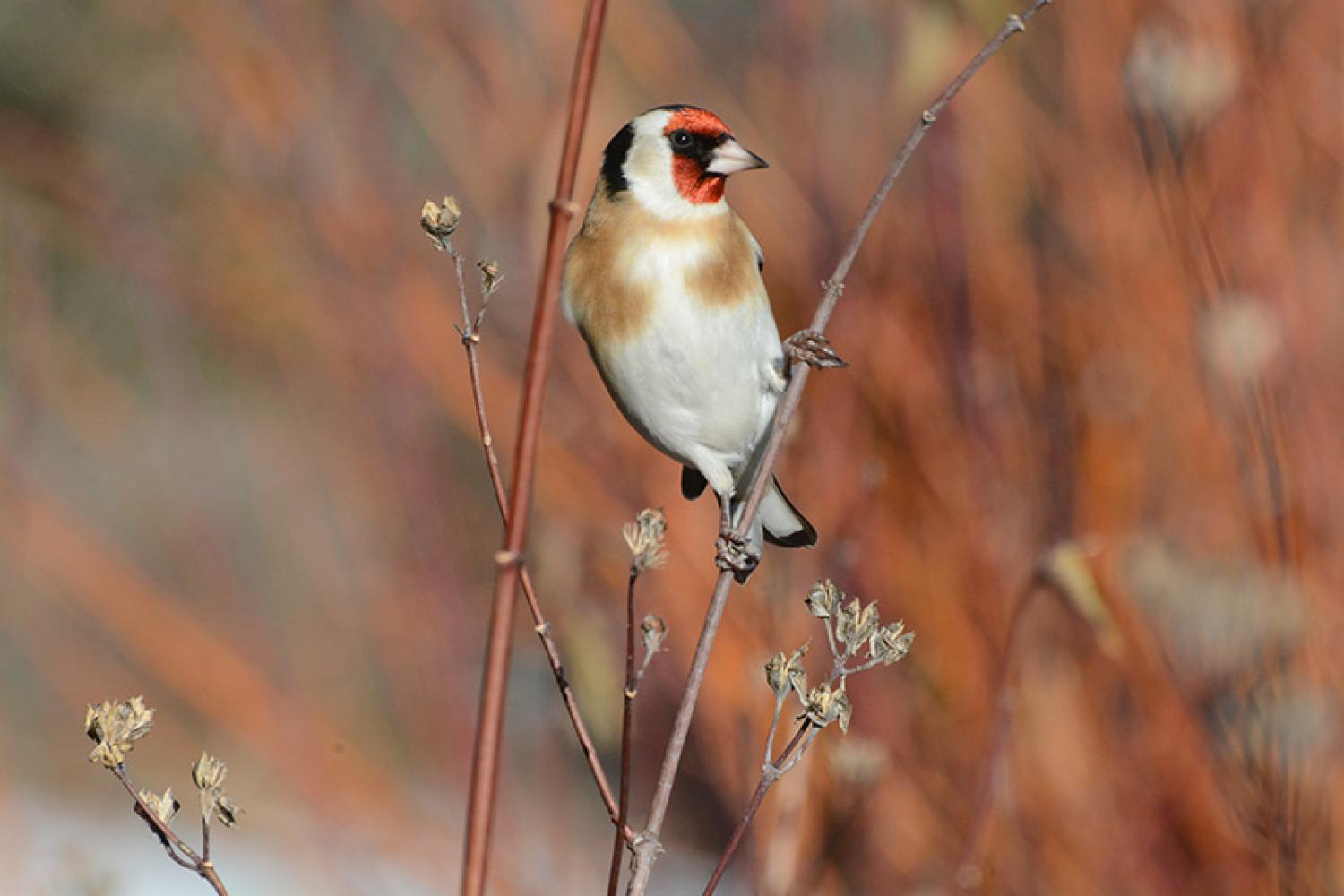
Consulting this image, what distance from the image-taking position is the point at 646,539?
3.22 ft

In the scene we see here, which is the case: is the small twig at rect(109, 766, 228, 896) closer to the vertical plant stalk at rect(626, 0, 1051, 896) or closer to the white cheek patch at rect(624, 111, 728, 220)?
the vertical plant stalk at rect(626, 0, 1051, 896)

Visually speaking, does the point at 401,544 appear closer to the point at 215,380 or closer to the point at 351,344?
the point at 351,344

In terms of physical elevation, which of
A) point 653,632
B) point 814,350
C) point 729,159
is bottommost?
point 653,632

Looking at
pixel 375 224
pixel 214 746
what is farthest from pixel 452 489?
pixel 214 746

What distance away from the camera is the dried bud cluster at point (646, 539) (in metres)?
0.98

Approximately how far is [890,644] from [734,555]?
32 centimetres

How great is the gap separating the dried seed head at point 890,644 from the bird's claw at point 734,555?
7.1 inches

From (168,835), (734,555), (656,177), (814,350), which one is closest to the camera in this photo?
(168,835)

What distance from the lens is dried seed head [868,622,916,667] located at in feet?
3.21

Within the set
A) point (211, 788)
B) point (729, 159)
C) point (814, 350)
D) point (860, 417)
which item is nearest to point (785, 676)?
point (211, 788)

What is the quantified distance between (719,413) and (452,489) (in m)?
0.88

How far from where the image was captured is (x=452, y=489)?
2.47 meters

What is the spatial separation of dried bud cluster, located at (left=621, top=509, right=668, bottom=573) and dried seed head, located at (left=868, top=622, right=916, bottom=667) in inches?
6.2

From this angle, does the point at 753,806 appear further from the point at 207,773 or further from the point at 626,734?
the point at 207,773
